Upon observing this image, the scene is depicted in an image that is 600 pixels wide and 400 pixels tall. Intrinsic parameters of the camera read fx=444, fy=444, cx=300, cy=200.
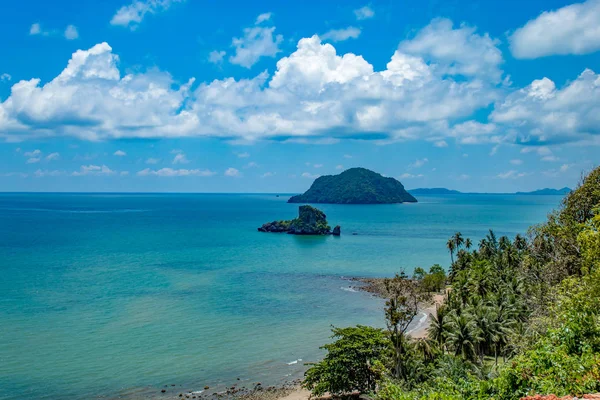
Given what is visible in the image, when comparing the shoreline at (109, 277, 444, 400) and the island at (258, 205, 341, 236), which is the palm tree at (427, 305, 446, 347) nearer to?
the shoreline at (109, 277, 444, 400)

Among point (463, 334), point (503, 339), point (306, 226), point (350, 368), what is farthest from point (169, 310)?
point (306, 226)

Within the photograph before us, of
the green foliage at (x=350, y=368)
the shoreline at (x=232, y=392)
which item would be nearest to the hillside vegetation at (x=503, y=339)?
the green foliage at (x=350, y=368)

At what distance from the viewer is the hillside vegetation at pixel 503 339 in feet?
55.8

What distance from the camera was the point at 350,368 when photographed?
117 feet

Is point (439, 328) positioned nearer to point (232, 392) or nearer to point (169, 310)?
point (232, 392)

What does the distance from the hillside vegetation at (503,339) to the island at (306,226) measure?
352 feet

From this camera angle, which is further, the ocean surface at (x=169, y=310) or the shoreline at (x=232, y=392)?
the ocean surface at (x=169, y=310)

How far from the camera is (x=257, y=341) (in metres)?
51.0

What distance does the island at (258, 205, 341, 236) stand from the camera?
555ft

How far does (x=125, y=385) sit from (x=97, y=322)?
1946cm

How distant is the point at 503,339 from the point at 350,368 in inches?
620

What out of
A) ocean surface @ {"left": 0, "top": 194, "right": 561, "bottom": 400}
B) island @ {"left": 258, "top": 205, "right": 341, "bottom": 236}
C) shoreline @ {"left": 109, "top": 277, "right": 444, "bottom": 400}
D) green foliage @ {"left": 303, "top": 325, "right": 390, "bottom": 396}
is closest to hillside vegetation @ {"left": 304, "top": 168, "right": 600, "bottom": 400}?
green foliage @ {"left": 303, "top": 325, "right": 390, "bottom": 396}

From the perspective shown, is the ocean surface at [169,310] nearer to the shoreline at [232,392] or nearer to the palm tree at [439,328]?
the shoreline at [232,392]

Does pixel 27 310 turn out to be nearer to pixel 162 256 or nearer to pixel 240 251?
pixel 162 256
